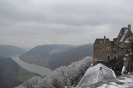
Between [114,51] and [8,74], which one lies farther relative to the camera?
[8,74]

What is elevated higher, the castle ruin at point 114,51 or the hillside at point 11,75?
the castle ruin at point 114,51

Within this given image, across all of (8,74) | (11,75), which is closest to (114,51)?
(11,75)

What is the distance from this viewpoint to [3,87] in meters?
105

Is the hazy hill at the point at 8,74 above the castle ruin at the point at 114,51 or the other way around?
the other way around

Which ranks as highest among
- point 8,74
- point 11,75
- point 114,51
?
point 114,51

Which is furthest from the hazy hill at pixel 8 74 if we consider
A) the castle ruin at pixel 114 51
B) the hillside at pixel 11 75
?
the castle ruin at pixel 114 51

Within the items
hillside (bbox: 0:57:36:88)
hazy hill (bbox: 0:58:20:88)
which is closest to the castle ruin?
hillside (bbox: 0:57:36:88)

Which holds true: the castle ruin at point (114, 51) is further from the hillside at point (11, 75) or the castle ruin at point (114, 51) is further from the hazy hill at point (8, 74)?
the hazy hill at point (8, 74)

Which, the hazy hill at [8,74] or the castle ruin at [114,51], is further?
the hazy hill at [8,74]

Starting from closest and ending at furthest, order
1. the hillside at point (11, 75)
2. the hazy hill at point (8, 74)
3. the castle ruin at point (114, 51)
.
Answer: the castle ruin at point (114, 51), the hazy hill at point (8, 74), the hillside at point (11, 75)

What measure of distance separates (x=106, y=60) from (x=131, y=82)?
3060 cm

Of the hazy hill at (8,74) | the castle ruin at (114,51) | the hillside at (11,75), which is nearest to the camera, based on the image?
the castle ruin at (114,51)

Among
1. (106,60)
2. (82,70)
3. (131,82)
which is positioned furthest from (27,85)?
(131,82)

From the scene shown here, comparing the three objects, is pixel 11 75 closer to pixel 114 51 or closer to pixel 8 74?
pixel 8 74
